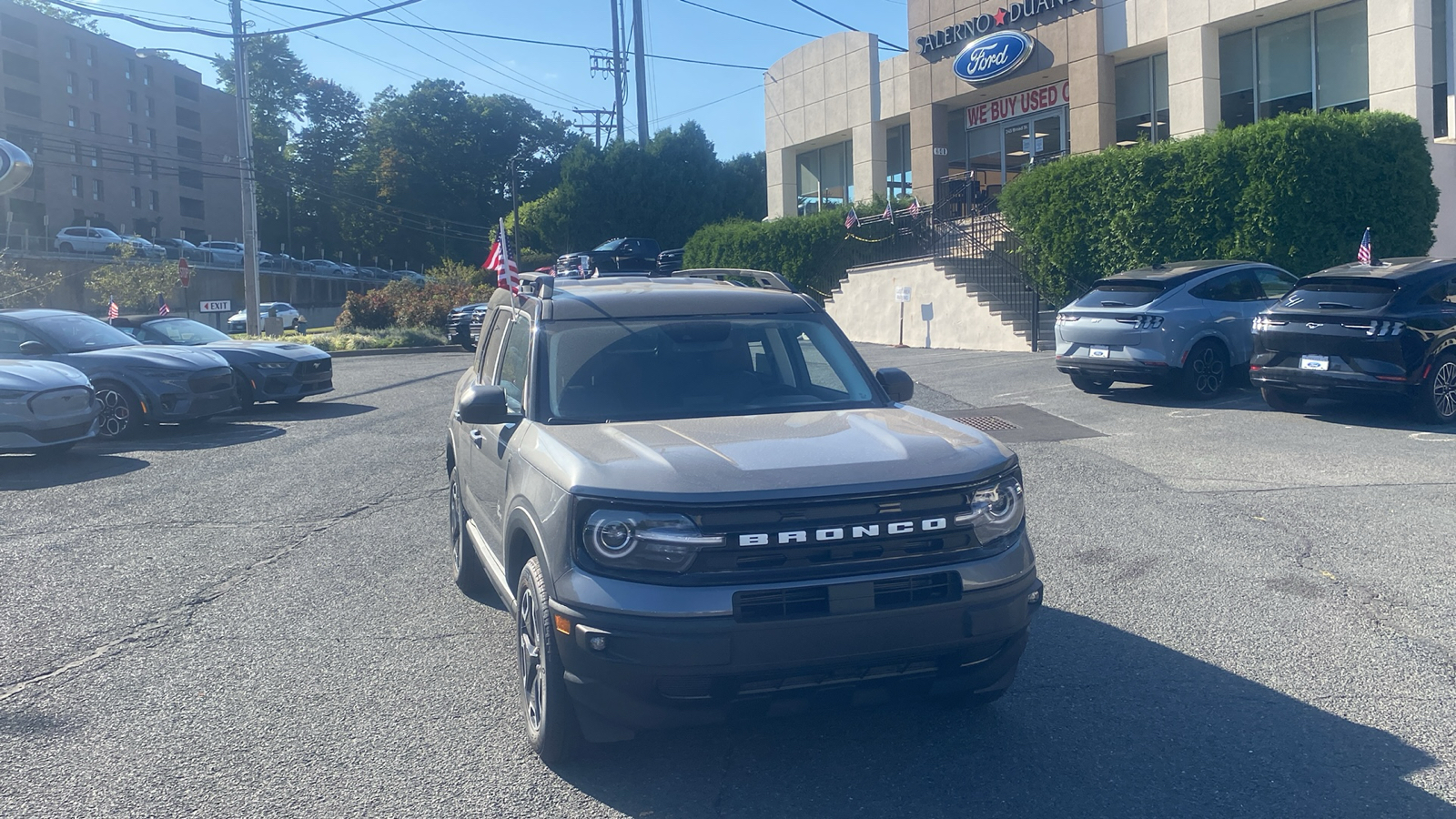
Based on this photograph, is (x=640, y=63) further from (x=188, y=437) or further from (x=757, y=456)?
(x=757, y=456)

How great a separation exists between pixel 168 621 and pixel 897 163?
32904mm

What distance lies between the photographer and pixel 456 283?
1500 inches

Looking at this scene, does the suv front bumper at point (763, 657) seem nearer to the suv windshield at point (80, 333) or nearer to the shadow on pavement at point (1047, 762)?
the shadow on pavement at point (1047, 762)

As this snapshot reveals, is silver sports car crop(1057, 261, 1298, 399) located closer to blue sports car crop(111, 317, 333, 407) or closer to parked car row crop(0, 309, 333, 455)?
blue sports car crop(111, 317, 333, 407)

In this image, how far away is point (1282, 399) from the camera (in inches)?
504

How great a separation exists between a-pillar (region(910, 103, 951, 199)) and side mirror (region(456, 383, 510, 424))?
29.6 meters

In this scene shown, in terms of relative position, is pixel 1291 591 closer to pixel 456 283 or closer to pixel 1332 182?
pixel 1332 182

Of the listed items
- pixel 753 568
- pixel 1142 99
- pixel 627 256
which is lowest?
pixel 753 568

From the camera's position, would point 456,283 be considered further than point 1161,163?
Yes

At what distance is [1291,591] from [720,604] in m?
3.98

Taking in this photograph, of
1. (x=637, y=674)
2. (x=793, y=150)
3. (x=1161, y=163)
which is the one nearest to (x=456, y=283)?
(x=793, y=150)

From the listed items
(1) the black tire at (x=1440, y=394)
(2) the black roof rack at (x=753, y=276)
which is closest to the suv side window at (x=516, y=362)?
(2) the black roof rack at (x=753, y=276)

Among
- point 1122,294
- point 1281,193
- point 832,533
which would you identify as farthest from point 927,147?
point 832,533

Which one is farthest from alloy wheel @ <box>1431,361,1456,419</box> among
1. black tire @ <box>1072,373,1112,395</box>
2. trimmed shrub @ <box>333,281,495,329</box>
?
trimmed shrub @ <box>333,281,495,329</box>
